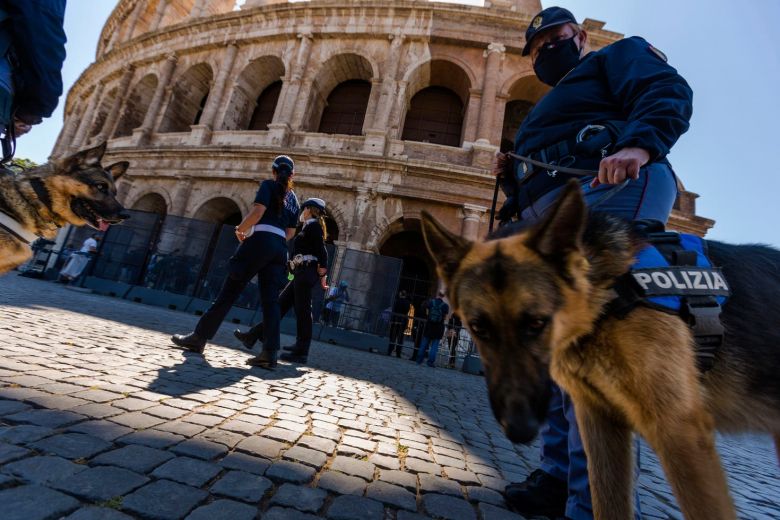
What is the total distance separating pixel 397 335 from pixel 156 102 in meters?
16.0

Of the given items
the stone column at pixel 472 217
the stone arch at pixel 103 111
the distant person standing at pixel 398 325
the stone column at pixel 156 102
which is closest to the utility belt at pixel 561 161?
the distant person standing at pixel 398 325

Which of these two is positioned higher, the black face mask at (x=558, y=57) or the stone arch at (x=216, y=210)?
the stone arch at (x=216, y=210)

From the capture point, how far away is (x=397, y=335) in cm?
1023

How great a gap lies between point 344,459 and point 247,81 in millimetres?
17869

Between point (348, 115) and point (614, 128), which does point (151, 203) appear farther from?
point (614, 128)

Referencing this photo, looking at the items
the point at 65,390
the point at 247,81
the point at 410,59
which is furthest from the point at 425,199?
the point at 65,390

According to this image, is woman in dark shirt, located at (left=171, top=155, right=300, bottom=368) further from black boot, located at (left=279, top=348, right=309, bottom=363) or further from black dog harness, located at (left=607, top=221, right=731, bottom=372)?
black dog harness, located at (left=607, top=221, right=731, bottom=372)

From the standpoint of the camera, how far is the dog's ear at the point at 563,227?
3.87 feet

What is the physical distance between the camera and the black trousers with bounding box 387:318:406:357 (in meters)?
9.98

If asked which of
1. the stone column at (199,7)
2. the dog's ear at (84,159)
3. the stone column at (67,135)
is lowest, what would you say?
the dog's ear at (84,159)

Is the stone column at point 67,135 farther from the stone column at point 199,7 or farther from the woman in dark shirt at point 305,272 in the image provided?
the woman in dark shirt at point 305,272

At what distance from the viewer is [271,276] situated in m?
4.07

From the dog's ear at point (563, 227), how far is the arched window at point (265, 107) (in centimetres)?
1772

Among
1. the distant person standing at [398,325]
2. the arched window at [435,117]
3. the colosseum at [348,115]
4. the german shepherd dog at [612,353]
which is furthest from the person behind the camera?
the arched window at [435,117]
